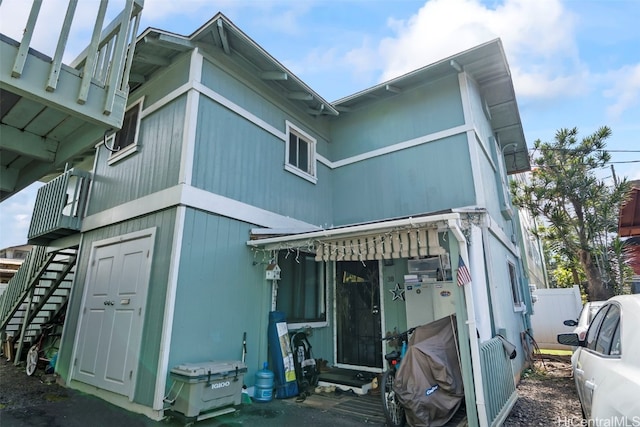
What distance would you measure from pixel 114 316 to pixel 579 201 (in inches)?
433

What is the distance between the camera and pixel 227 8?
5.31 meters

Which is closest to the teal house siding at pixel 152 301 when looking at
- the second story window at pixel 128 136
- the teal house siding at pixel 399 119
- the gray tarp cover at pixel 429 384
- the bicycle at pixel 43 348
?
the bicycle at pixel 43 348

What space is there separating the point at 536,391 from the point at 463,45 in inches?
264

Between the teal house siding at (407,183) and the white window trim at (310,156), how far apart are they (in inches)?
31.7

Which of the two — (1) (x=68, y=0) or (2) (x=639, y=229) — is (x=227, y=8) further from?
(2) (x=639, y=229)

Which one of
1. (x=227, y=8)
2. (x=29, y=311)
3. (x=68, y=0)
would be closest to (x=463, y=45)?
(x=227, y=8)

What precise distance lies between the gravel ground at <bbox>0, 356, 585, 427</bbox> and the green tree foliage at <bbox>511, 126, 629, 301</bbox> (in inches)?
119

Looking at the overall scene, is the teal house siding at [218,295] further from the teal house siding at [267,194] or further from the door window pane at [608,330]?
the door window pane at [608,330]

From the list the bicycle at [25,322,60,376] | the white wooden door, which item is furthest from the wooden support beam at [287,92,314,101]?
the bicycle at [25,322,60,376]

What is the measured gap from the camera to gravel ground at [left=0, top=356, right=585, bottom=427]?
14.4 ft

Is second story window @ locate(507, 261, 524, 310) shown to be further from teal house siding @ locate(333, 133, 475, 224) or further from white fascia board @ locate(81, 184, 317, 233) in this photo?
white fascia board @ locate(81, 184, 317, 233)

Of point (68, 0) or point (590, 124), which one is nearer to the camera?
point (68, 0)

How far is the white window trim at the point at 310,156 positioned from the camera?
700 centimetres

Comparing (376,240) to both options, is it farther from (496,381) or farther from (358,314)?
(358,314)
